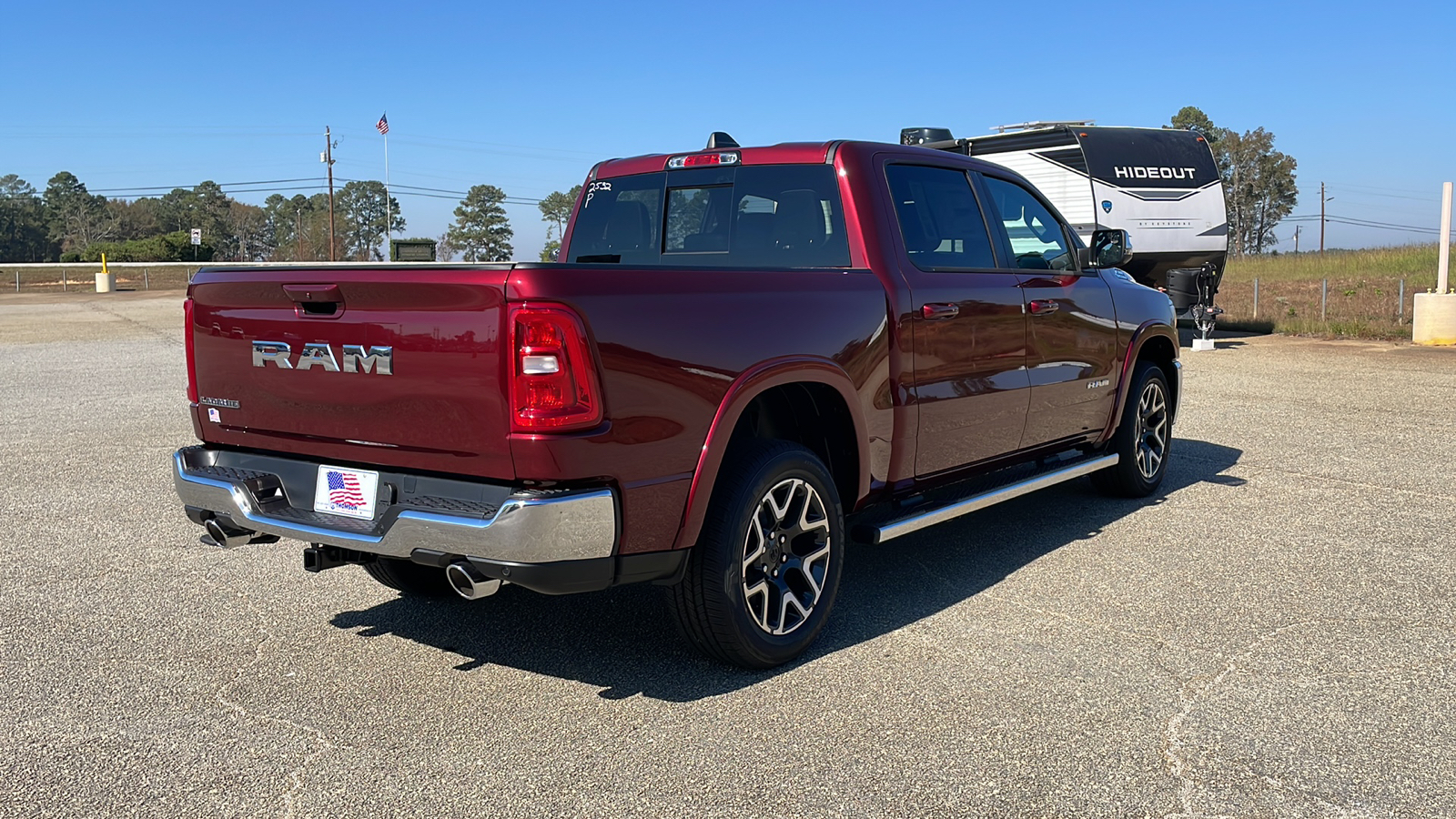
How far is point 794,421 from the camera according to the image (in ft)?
15.7

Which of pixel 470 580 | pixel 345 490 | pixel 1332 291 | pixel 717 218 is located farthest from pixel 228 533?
pixel 1332 291

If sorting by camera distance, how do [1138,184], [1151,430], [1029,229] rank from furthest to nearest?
1. [1138,184]
2. [1151,430]
3. [1029,229]

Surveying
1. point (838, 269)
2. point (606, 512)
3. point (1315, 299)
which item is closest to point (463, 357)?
point (606, 512)

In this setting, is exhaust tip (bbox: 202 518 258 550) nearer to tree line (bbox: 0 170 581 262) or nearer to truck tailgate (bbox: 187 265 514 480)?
truck tailgate (bbox: 187 265 514 480)

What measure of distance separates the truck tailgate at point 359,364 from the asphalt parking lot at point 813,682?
890 mm

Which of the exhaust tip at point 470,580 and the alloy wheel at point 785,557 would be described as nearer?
the exhaust tip at point 470,580

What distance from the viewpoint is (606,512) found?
11.9 feet

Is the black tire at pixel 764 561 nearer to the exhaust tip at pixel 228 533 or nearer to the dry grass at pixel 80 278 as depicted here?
the exhaust tip at pixel 228 533

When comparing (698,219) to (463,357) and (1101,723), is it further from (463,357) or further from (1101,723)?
(1101,723)

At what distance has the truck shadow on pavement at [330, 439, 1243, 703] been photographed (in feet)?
14.2

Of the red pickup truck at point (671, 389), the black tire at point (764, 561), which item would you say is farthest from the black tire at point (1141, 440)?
the black tire at point (764, 561)

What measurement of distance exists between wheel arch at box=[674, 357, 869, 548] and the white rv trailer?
41.9 ft

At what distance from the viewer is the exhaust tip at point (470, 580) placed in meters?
3.62

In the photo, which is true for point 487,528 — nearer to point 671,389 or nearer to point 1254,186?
point 671,389
